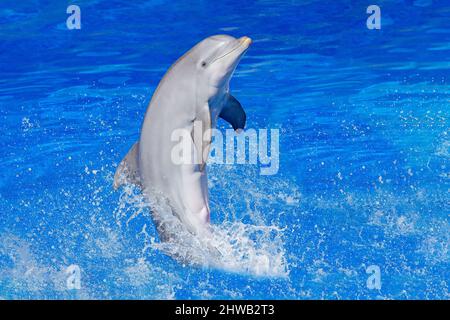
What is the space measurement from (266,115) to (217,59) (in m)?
6.41

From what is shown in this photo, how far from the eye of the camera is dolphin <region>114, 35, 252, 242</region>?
583 centimetres

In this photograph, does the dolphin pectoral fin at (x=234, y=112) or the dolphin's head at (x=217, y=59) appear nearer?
the dolphin's head at (x=217, y=59)

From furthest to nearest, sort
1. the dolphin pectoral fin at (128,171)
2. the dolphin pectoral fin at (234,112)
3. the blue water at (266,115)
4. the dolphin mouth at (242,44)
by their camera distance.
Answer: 1. the blue water at (266,115)
2. the dolphin pectoral fin at (234,112)
3. the dolphin pectoral fin at (128,171)
4. the dolphin mouth at (242,44)

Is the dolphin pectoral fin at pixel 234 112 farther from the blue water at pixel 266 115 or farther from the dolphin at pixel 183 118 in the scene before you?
the blue water at pixel 266 115

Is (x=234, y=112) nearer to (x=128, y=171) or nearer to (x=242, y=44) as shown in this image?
(x=242, y=44)

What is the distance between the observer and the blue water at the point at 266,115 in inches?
378

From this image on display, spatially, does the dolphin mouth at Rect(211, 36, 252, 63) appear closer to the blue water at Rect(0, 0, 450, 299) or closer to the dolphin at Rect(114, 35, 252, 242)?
the dolphin at Rect(114, 35, 252, 242)

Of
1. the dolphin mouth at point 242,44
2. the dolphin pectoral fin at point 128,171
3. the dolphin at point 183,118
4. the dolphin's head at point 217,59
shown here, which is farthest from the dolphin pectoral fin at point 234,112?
the dolphin pectoral fin at point 128,171

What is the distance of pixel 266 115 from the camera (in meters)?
12.2

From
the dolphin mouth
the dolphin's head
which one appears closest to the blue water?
the dolphin's head

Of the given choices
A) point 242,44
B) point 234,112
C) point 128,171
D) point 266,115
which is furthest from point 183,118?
point 266,115

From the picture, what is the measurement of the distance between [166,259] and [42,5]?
5.47 m
